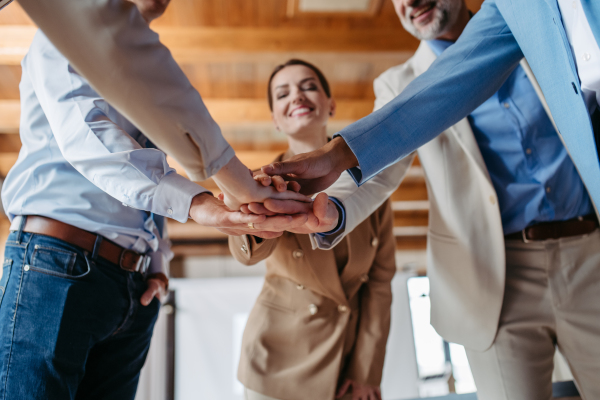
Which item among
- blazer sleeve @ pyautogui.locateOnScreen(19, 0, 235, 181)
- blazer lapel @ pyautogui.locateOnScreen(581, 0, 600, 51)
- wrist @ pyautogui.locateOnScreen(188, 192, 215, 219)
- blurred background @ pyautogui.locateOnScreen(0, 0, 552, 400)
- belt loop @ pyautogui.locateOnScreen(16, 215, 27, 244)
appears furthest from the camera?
blurred background @ pyautogui.locateOnScreen(0, 0, 552, 400)

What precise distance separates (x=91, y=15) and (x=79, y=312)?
0.78 metres

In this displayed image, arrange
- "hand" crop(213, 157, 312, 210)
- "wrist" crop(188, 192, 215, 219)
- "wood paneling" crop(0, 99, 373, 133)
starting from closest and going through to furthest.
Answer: "hand" crop(213, 157, 312, 210) → "wrist" crop(188, 192, 215, 219) → "wood paneling" crop(0, 99, 373, 133)

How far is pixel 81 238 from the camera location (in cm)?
116

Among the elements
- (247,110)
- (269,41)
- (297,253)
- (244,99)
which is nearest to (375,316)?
(297,253)

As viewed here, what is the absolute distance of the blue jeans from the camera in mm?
1002

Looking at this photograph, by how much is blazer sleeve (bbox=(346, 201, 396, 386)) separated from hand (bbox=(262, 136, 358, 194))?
0.71 metres

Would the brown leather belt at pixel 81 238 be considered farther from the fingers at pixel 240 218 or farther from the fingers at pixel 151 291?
the fingers at pixel 240 218

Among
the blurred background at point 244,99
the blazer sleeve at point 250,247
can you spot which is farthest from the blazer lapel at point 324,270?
the blurred background at point 244,99

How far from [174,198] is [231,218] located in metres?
0.17

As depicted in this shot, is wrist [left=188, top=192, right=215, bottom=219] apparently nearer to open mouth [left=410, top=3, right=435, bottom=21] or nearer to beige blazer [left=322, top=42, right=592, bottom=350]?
beige blazer [left=322, top=42, right=592, bottom=350]

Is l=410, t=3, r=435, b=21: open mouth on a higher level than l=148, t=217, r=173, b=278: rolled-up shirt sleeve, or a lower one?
higher

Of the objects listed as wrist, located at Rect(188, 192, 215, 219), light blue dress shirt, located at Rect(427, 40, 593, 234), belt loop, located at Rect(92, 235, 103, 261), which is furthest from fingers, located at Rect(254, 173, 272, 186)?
light blue dress shirt, located at Rect(427, 40, 593, 234)

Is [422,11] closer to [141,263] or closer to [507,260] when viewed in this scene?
[507,260]

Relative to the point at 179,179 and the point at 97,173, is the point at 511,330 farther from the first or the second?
the point at 97,173
